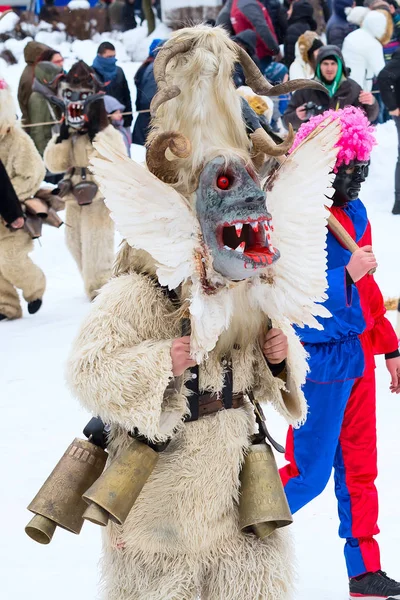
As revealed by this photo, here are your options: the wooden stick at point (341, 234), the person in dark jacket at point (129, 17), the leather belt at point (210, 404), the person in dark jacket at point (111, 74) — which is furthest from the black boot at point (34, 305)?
the person in dark jacket at point (129, 17)

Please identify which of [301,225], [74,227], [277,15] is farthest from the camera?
[277,15]

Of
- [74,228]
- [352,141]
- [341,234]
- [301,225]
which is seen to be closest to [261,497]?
[301,225]

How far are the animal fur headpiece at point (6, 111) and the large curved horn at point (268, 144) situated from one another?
16.0 feet

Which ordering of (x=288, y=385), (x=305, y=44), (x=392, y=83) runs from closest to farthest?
(x=288, y=385) → (x=392, y=83) → (x=305, y=44)

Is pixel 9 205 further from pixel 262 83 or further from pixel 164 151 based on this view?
pixel 164 151

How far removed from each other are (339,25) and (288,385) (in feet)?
34.9

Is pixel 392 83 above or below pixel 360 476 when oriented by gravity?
below

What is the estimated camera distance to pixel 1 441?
16.2 ft

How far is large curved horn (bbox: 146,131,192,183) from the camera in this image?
2178 mm

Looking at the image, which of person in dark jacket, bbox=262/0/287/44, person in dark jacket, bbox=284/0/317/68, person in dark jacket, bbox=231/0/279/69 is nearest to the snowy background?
person in dark jacket, bbox=231/0/279/69

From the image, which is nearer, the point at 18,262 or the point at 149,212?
the point at 149,212

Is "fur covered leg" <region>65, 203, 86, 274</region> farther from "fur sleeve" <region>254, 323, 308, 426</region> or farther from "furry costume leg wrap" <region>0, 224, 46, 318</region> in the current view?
"fur sleeve" <region>254, 323, 308, 426</region>

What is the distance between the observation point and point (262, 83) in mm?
2414

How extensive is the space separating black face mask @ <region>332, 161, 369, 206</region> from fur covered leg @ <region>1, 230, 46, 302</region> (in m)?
4.42
